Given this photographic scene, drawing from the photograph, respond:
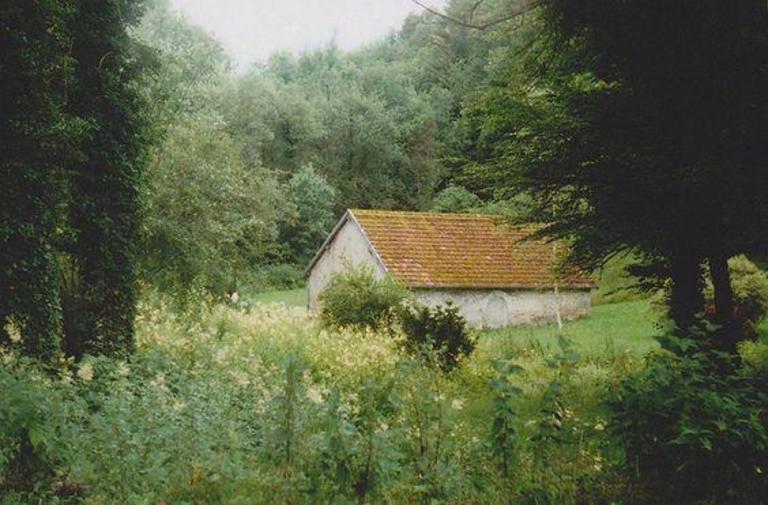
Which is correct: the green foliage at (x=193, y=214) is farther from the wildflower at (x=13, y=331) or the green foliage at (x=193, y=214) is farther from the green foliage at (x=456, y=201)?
the green foliage at (x=456, y=201)

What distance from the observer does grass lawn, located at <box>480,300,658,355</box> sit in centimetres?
1736

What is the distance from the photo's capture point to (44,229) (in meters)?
9.58

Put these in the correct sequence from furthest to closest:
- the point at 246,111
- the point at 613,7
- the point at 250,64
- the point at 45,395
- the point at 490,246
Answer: the point at 250,64 → the point at 246,111 → the point at 490,246 → the point at 613,7 → the point at 45,395

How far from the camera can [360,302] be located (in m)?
18.2

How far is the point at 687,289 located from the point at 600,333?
1278cm

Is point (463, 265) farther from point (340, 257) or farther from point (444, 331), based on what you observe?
point (444, 331)

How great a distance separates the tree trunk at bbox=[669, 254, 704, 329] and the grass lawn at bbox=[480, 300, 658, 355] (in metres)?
6.14

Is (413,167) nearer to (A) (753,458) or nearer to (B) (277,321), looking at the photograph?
(B) (277,321)

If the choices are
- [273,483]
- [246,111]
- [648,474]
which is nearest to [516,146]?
[648,474]

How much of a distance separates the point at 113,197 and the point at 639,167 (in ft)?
27.2

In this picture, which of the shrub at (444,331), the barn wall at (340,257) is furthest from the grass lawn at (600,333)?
the barn wall at (340,257)

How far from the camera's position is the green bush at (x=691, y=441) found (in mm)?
4598

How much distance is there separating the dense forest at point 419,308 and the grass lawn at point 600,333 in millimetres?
497

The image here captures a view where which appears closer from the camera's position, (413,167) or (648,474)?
(648,474)
